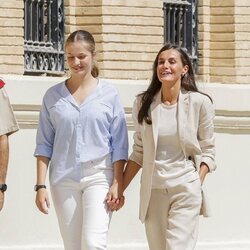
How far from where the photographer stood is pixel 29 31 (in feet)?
80.8

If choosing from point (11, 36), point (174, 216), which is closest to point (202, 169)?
point (174, 216)

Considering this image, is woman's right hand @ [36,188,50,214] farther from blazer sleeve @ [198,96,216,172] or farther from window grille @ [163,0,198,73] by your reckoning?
window grille @ [163,0,198,73]

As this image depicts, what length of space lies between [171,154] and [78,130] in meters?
0.51

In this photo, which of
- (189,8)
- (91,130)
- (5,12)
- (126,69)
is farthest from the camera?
(189,8)

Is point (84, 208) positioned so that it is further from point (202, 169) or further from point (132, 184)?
point (132, 184)

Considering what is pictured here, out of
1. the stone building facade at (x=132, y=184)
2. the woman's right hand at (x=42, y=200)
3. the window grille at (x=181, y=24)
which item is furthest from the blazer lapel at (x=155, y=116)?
the window grille at (x=181, y=24)

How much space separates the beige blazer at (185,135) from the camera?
849 cm

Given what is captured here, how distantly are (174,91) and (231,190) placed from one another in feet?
10.0

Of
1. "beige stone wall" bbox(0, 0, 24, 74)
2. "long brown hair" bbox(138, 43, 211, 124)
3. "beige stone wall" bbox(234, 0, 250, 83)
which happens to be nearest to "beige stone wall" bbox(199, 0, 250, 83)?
"beige stone wall" bbox(234, 0, 250, 83)

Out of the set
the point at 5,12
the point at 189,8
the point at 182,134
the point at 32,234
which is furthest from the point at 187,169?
the point at 189,8

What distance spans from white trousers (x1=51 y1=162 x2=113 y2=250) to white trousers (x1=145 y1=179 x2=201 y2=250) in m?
0.28

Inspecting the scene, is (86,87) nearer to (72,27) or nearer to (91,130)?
(91,130)

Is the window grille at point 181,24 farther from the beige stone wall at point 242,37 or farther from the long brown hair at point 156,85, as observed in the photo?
the long brown hair at point 156,85

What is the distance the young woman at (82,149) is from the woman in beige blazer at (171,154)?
0.15 meters
